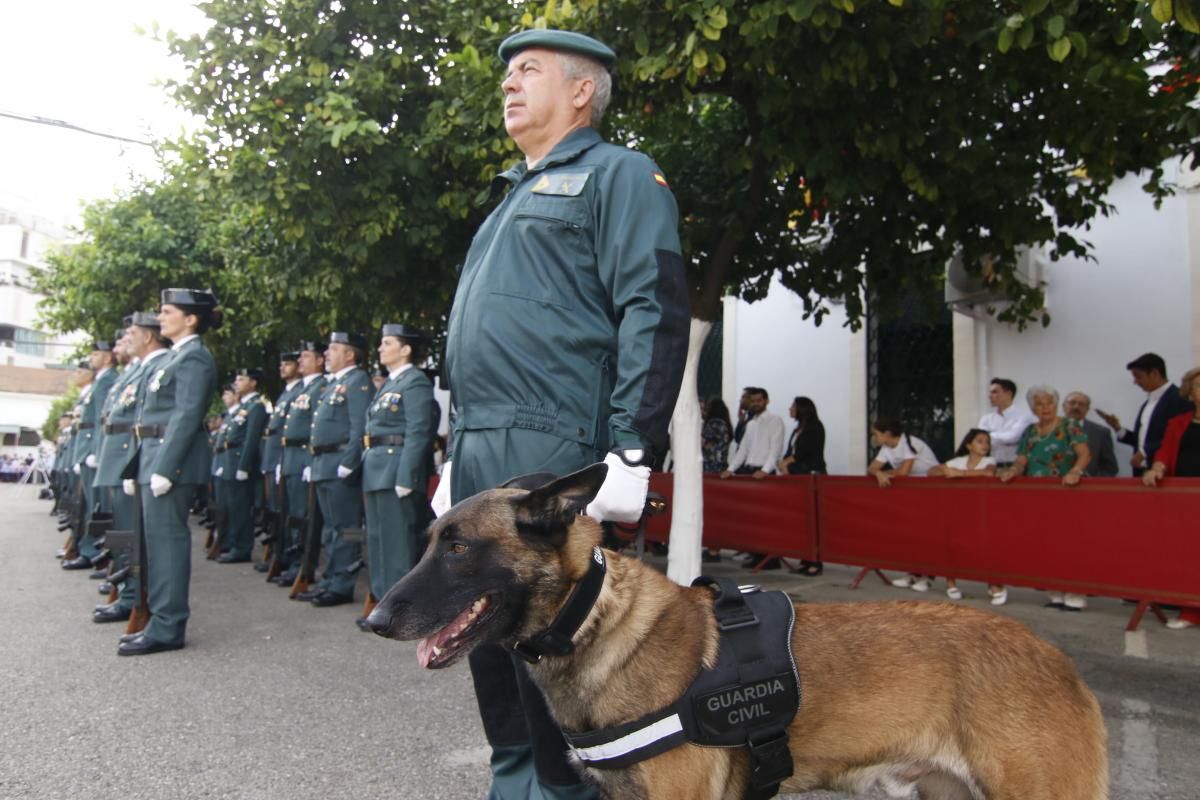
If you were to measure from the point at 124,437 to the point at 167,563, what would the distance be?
1.55 m

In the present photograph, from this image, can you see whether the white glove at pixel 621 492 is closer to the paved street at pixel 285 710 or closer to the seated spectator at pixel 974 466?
the paved street at pixel 285 710

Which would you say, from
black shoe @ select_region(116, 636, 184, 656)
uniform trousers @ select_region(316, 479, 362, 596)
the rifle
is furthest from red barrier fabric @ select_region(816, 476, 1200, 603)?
black shoe @ select_region(116, 636, 184, 656)

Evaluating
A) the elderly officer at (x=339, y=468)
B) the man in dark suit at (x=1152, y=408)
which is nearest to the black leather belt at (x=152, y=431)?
the elderly officer at (x=339, y=468)

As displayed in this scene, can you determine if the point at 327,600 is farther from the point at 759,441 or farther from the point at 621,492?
the point at 621,492

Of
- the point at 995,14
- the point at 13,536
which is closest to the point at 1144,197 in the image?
the point at 995,14

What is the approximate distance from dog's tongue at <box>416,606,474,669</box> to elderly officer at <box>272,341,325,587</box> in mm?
7379

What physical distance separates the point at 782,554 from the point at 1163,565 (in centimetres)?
369

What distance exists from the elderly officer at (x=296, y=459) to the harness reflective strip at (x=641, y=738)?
7.56 meters

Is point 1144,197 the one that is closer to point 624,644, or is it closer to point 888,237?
point 888,237

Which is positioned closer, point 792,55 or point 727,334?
point 792,55

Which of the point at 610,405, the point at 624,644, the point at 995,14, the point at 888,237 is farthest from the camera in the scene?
the point at 888,237

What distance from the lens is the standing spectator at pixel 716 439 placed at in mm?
10852

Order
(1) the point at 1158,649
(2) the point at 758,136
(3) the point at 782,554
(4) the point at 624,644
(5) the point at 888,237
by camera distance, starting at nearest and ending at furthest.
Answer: (4) the point at 624,644 < (1) the point at 1158,649 < (2) the point at 758,136 < (5) the point at 888,237 < (3) the point at 782,554

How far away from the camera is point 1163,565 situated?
5941mm
